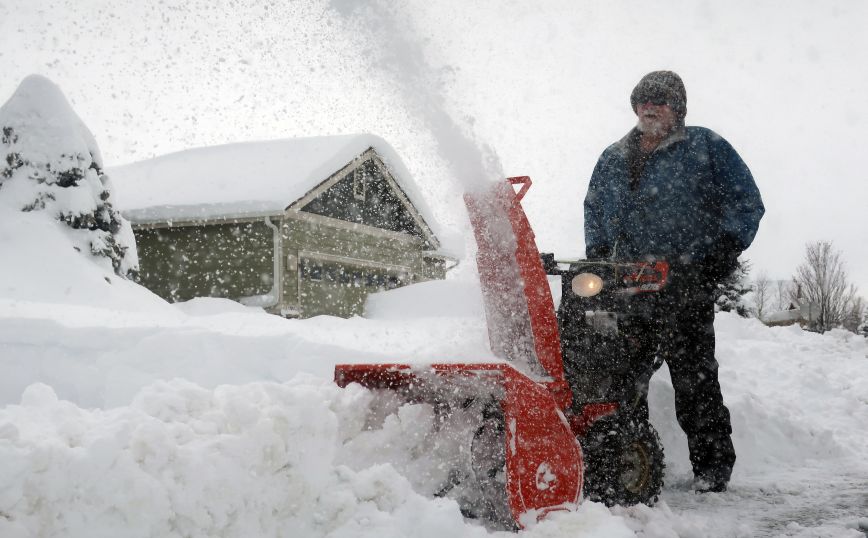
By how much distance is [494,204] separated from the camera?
10.3ft

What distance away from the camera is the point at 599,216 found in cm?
420

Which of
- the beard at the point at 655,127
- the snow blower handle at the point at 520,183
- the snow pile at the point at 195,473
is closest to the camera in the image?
the snow pile at the point at 195,473

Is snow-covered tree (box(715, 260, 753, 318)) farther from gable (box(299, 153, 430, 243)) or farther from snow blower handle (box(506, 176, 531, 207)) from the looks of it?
snow blower handle (box(506, 176, 531, 207))

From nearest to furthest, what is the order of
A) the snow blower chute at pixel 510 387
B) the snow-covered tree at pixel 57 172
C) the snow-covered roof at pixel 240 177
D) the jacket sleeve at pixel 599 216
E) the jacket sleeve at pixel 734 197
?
the snow blower chute at pixel 510 387 → the jacket sleeve at pixel 734 197 → the jacket sleeve at pixel 599 216 → the snow-covered tree at pixel 57 172 → the snow-covered roof at pixel 240 177

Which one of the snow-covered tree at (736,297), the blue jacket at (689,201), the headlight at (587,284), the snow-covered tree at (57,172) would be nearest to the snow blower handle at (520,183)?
the headlight at (587,284)

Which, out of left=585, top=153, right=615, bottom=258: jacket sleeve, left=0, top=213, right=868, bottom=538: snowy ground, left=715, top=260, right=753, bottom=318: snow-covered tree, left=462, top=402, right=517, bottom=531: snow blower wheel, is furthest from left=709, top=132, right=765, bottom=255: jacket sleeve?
left=715, top=260, right=753, bottom=318: snow-covered tree

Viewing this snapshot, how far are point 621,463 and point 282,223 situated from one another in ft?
37.3

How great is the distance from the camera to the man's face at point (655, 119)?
12.8 feet

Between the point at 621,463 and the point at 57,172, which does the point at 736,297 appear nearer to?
the point at 57,172

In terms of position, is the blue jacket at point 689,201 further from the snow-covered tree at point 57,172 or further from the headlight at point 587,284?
the snow-covered tree at point 57,172

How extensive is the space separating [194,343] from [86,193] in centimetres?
594

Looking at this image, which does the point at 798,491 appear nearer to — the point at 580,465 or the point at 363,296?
the point at 580,465

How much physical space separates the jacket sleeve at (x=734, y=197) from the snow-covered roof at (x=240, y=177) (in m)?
10.5

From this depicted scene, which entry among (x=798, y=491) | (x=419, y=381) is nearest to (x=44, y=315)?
(x=419, y=381)
